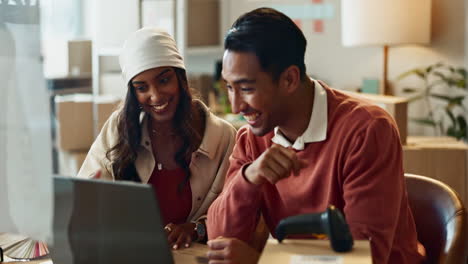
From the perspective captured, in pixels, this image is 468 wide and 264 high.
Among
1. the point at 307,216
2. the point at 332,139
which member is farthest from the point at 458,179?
the point at 307,216

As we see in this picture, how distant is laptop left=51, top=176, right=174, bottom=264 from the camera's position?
122 centimetres

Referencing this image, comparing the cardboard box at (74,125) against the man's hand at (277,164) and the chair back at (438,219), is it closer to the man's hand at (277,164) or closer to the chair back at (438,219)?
the chair back at (438,219)

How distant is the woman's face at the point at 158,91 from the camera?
6.53 ft

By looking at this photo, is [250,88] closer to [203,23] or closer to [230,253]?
[230,253]

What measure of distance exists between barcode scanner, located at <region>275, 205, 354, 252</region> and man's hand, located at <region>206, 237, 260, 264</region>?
0.13m

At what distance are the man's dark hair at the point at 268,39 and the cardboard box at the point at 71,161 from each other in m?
2.72

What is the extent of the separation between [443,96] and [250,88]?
2.62 m

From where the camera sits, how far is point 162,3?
4.91 meters

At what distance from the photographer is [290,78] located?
1.59 m

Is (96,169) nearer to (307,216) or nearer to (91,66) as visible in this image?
(307,216)

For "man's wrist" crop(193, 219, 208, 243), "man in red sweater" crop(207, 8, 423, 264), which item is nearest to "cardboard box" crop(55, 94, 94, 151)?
"man's wrist" crop(193, 219, 208, 243)

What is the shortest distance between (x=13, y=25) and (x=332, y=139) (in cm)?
71

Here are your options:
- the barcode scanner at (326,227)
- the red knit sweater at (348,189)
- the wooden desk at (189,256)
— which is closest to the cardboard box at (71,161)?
the wooden desk at (189,256)

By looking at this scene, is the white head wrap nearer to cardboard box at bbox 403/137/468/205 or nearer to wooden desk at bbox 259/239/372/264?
wooden desk at bbox 259/239/372/264
